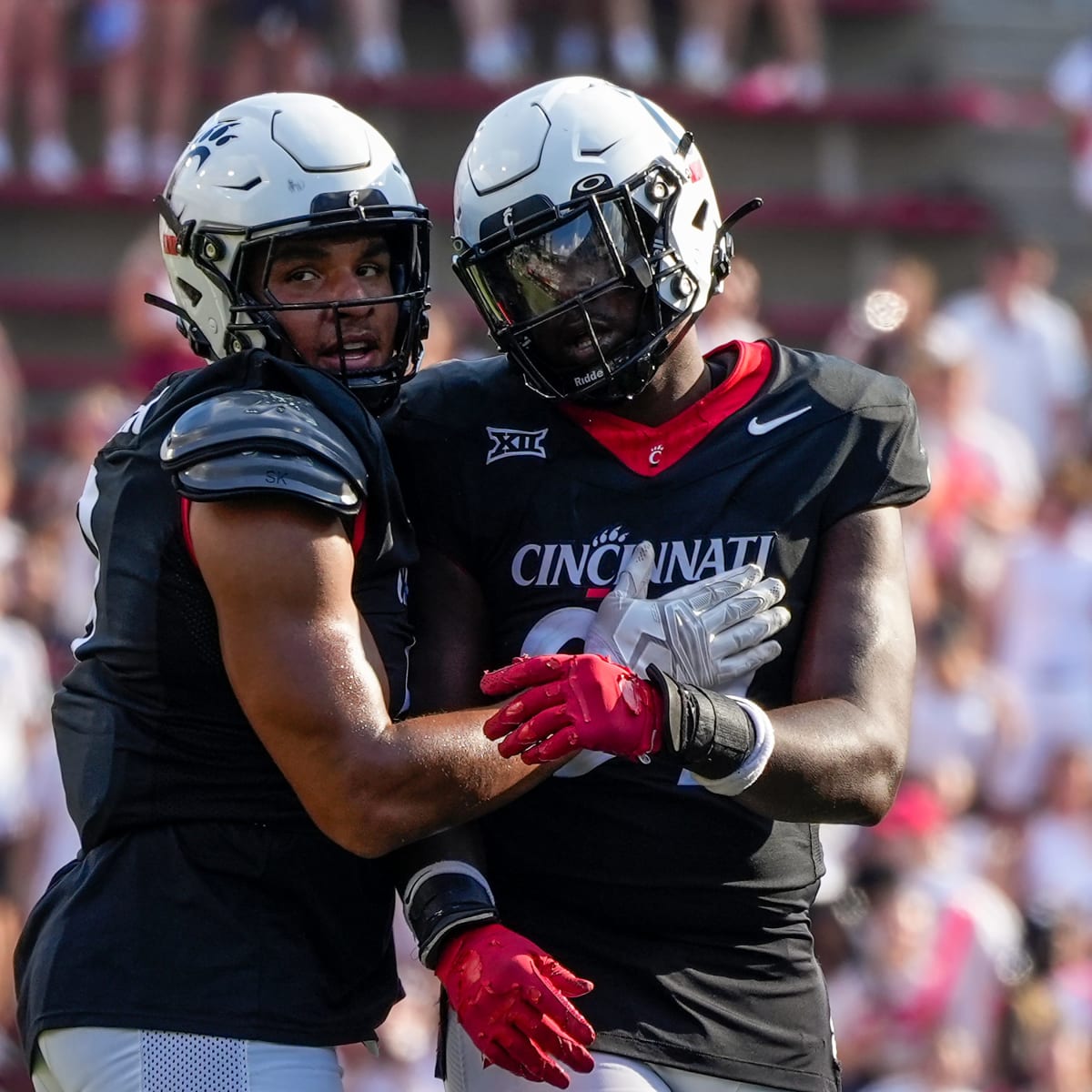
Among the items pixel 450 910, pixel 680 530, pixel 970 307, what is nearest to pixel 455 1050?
pixel 450 910

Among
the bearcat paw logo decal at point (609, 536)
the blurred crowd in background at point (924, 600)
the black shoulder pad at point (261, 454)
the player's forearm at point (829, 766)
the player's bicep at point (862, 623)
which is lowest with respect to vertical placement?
the blurred crowd in background at point (924, 600)

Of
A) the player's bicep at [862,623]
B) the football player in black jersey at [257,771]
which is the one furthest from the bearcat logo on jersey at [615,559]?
the football player in black jersey at [257,771]

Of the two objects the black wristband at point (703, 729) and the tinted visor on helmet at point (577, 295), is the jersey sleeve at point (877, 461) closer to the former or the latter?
the tinted visor on helmet at point (577, 295)

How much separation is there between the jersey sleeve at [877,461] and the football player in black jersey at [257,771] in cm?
70

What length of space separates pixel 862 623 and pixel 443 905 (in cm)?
78

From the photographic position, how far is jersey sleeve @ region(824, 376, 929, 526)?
332 centimetres

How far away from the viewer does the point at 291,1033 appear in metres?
3.02

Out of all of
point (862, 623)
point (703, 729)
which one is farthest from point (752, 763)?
point (862, 623)

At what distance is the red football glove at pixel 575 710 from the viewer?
2.77 m

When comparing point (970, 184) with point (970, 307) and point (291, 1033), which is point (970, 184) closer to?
point (970, 307)

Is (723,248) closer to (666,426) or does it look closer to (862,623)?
(666,426)

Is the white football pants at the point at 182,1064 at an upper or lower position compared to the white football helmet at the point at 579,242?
lower

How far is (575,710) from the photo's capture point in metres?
2.77

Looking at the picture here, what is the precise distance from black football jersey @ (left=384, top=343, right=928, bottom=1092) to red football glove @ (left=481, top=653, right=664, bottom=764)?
0.46 metres
